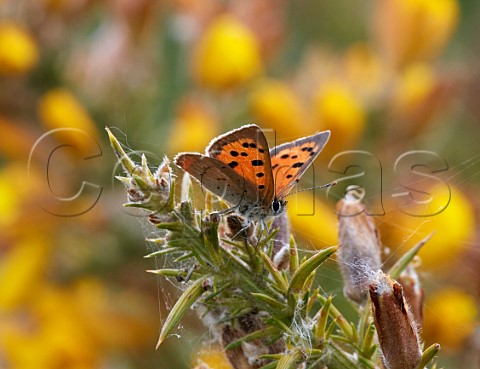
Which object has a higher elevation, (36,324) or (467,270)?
(467,270)

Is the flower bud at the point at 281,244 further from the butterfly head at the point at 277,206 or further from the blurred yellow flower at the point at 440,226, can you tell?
the blurred yellow flower at the point at 440,226

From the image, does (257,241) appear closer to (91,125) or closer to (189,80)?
(91,125)

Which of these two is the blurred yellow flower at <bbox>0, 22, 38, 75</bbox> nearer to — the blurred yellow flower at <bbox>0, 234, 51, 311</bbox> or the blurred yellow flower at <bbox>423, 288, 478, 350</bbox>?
the blurred yellow flower at <bbox>0, 234, 51, 311</bbox>

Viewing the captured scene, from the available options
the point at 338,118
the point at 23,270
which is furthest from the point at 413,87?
the point at 23,270

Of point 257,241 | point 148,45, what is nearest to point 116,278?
point 148,45

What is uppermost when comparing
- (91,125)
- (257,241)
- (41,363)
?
(257,241)

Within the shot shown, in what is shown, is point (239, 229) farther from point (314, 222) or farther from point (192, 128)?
point (192, 128)

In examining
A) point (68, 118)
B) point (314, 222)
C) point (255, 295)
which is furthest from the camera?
point (68, 118)
